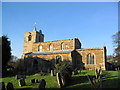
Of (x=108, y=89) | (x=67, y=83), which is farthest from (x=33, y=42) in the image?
(x=108, y=89)

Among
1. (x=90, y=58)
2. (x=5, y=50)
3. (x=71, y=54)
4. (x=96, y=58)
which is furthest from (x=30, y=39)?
(x=96, y=58)

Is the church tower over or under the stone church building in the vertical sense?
over

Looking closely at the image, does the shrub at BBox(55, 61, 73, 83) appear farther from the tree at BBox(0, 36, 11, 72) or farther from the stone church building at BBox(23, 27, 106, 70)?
the tree at BBox(0, 36, 11, 72)

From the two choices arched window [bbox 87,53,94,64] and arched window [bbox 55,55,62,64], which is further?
arched window [bbox 55,55,62,64]

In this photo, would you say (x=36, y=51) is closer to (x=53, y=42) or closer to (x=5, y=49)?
(x=53, y=42)

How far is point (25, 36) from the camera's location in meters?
42.8

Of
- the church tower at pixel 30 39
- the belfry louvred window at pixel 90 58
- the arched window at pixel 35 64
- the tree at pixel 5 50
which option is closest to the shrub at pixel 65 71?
the belfry louvred window at pixel 90 58

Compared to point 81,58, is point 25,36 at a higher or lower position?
higher

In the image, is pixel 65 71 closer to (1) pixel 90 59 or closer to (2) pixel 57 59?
(2) pixel 57 59

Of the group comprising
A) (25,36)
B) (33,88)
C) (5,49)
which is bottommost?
(33,88)

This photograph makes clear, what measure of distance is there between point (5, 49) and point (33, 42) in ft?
39.8

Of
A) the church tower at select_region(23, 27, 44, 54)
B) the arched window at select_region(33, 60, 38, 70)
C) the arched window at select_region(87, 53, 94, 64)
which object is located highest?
the church tower at select_region(23, 27, 44, 54)

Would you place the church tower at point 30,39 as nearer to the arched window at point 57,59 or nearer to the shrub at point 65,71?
the arched window at point 57,59

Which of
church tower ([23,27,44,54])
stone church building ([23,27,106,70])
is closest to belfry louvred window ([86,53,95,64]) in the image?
stone church building ([23,27,106,70])
